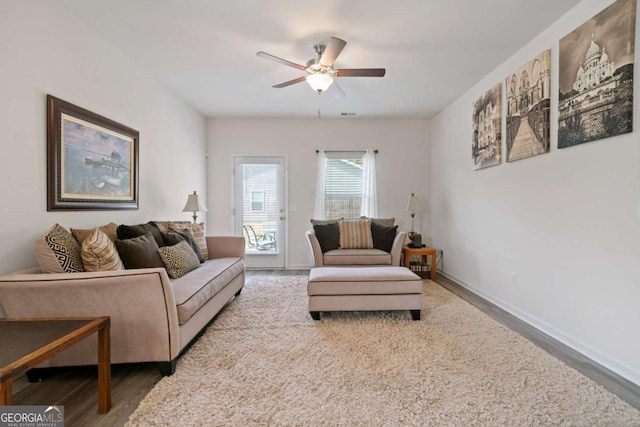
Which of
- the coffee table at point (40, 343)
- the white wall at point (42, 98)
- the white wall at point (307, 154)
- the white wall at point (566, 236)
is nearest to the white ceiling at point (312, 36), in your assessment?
the white wall at point (42, 98)

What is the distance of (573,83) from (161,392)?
354 centimetres

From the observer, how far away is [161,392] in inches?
69.7

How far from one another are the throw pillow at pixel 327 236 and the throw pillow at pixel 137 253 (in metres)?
2.22

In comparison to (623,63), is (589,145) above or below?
below

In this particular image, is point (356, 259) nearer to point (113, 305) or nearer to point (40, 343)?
point (113, 305)

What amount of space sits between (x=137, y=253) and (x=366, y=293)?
2012 mm

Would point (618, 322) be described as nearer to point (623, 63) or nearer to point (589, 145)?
point (589, 145)

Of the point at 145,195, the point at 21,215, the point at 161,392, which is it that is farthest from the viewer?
the point at 145,195

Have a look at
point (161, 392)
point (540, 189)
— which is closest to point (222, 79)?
point (161, 392)

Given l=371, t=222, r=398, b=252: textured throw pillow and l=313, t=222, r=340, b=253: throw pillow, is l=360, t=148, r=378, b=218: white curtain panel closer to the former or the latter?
l=371, t=222, r=398, b=252: textured throw pillow

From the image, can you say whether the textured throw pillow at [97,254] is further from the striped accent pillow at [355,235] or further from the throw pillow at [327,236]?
the striped accent pillow at [355,235]

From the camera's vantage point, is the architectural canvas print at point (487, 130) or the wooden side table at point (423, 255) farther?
the wooden side table at point (423, 255)

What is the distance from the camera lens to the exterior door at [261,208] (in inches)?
211

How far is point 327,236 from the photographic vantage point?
4.33 meters
